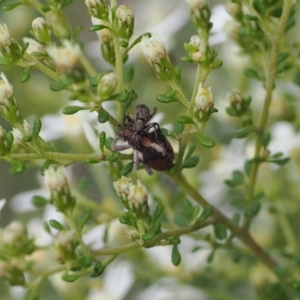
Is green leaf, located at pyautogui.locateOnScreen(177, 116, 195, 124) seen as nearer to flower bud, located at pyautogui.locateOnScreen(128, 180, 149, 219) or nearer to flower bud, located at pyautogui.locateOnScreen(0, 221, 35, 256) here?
flower bud, located at pyautogui.locateOnScreen(128, 180, 149, 219)

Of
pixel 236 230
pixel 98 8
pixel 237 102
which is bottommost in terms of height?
pixel 236 230

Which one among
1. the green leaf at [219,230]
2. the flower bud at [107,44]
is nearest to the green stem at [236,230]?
the green leaf at [219,230]

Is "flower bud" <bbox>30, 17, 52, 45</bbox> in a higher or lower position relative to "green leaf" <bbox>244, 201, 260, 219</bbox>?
higher

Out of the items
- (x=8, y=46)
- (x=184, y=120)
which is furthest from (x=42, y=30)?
(x=184, y=120)

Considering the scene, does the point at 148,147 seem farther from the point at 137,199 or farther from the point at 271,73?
the point at 271,73

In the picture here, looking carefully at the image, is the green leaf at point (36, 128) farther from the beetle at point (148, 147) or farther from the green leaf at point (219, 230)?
the green leaf at point (219, 230)

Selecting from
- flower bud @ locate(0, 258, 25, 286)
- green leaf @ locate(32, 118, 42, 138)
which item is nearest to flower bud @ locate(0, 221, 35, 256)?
flower bud @ locate(0, 258, 25, 286)

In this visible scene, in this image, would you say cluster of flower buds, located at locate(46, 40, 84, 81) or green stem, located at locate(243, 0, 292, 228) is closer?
cluster of flower buds, located at locate(46, 40, 84, 81)
